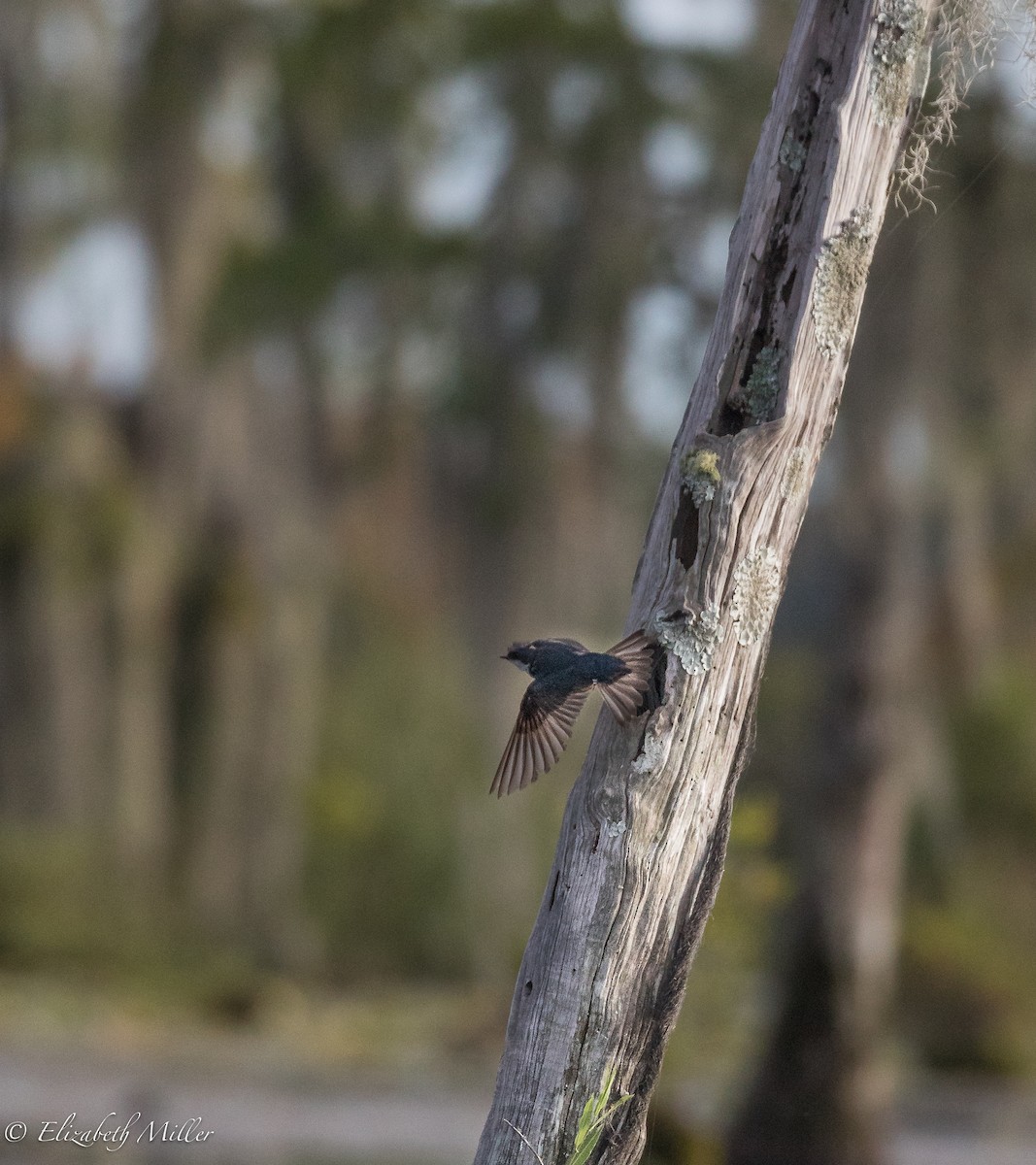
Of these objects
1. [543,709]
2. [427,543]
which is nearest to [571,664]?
[543,709]

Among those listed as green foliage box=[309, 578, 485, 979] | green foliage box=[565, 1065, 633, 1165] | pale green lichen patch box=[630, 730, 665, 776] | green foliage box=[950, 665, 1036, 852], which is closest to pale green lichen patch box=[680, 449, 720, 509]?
pale green lichen patch box=[630, 730, 665, 776]

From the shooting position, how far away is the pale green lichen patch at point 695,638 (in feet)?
7.15

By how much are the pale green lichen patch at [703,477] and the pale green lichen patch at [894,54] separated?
54cm

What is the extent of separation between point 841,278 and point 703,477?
0.34m

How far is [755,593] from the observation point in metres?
2.22

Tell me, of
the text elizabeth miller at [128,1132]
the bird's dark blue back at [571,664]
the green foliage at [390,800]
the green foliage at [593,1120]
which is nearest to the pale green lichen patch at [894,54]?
the bird's dark blue back at [571,664]

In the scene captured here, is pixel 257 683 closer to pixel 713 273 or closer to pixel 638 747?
pixel 713 273

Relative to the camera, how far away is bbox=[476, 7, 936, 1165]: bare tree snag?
2.17 metres

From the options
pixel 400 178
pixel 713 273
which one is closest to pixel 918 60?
pixel 713 273

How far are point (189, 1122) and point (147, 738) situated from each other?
670 cm

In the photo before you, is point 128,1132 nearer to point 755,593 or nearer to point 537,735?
point 537,735

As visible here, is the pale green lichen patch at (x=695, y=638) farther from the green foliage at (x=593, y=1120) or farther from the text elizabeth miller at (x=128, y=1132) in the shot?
the text elizabeth miller at (x=128, y=1132)

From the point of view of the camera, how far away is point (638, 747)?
2178 mm

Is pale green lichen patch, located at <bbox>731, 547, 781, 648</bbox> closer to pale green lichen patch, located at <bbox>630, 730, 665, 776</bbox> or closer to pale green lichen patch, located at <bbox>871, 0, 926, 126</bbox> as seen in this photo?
pale green lichen patch, located at <bbox>630, 730, 665, 776</bbox>
